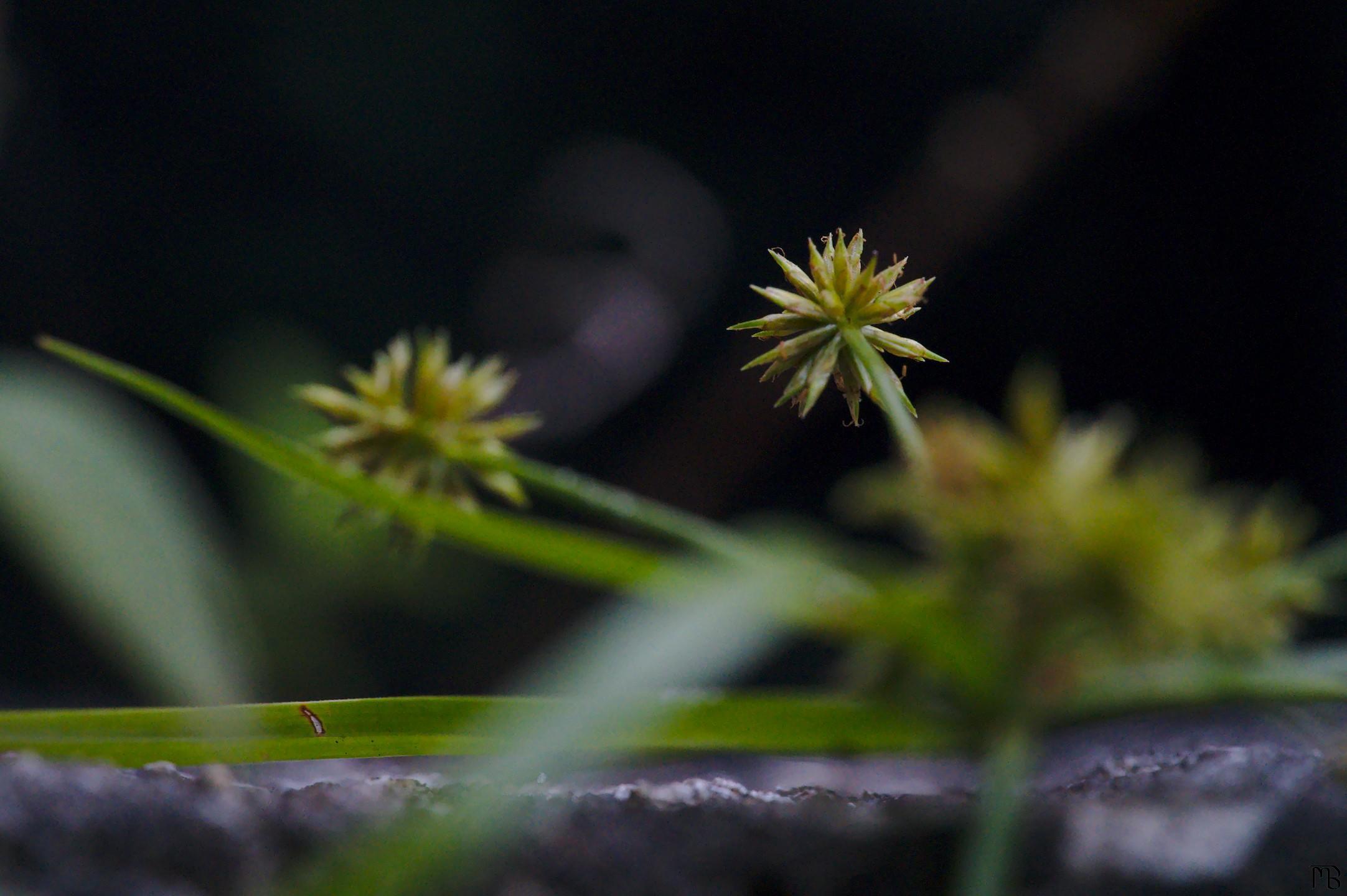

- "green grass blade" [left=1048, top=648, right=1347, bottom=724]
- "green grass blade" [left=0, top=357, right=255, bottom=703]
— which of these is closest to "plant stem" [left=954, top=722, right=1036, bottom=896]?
"green grass blade" [left=1048, top=648, right=1347, bottom=724]

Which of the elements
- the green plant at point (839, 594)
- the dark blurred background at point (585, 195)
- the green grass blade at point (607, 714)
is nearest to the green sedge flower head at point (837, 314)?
the green plant at point (839, 594)

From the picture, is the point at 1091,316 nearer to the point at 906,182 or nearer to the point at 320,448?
the point at 906,182

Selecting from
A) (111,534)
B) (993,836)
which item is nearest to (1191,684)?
(993,836)

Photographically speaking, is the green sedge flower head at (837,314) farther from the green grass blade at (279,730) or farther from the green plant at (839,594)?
the green grass blade at (279,730)

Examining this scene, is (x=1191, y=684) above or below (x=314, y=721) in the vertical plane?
above

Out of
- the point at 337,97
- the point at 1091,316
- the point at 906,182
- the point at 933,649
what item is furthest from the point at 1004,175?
the point at 933,649

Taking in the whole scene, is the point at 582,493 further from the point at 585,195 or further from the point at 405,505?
the point at 585,195
